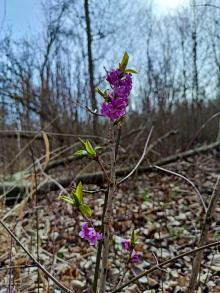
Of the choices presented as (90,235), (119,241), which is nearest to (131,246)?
(90,235)

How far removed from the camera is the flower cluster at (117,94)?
68cm

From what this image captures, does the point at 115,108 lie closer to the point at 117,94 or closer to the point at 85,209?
the point at 117,94

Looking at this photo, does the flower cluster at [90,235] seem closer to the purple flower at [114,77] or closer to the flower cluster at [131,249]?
the flower cluster at [131,249]

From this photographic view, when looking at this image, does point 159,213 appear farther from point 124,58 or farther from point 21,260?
point 124,58

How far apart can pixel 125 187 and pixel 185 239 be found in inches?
62.2

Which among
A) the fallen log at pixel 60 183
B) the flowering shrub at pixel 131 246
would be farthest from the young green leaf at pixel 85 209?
the fallen log at pixel 60 183

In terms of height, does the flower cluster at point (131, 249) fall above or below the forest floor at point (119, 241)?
above

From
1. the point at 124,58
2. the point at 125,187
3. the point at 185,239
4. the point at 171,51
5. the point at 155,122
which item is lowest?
the point at 185,239

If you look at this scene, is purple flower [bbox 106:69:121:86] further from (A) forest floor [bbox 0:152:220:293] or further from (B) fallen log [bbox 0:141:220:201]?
(B) fallen log [bbox 0:141:220:201]

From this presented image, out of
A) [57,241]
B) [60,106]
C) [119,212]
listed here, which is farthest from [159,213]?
[60,106]

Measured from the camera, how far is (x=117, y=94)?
69 centimetres

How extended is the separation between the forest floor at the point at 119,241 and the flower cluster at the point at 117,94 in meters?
0.49

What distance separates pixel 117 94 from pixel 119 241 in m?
1.87

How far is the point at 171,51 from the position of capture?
8883 millimetres
